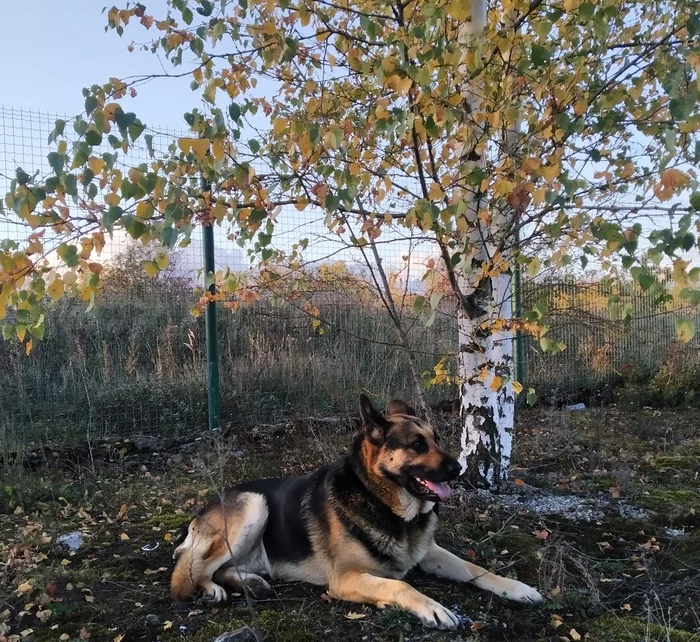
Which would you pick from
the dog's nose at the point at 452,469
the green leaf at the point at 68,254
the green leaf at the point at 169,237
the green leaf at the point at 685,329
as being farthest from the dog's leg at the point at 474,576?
the green leaf at the point at 68,254

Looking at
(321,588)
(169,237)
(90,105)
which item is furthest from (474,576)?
(90,105)

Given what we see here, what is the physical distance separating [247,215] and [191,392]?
4.16m

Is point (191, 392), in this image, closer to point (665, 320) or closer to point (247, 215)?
point (247, 215)

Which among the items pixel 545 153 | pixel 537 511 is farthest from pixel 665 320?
pixel 545 153

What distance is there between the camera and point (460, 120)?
10.8ft

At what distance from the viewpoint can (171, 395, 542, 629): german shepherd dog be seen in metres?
3.30

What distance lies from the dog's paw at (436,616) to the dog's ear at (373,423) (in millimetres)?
926

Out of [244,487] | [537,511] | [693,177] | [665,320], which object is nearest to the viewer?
[693,177]

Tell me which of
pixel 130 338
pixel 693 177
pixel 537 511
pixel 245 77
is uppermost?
pixel 245 77

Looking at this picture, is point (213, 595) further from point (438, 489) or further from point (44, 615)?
point (438, 489)

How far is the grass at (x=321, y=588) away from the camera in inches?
115

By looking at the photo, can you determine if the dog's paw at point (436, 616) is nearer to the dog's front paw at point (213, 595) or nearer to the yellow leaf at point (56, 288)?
the dog's front paw at point (213, 595)

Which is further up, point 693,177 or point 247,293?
point 693,177

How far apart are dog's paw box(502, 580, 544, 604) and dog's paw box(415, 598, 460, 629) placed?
0.45 metres
